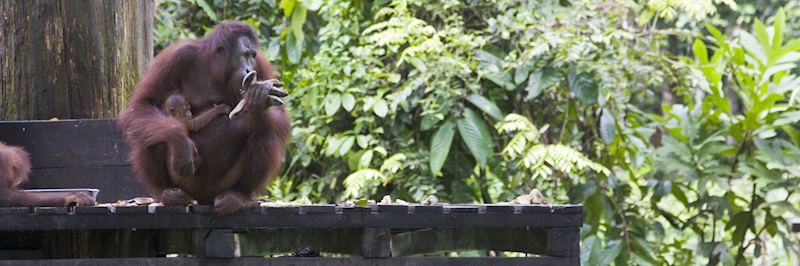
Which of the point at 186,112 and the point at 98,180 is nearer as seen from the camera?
the point at 186,112

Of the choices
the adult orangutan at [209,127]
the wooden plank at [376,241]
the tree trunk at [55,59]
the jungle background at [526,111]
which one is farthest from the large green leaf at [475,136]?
the wooden plank at [376,241]

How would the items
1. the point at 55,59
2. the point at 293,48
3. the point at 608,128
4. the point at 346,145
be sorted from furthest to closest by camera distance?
the point at 293,48, the point at 608,128, the point at 346,145, the point at 55,59

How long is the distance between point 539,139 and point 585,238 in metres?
0.61

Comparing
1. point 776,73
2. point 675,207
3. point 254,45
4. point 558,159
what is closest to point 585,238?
point 558,159

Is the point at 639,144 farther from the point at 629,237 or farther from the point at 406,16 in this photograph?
the point at 406,16

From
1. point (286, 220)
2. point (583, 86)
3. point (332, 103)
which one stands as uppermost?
point (583, 86)

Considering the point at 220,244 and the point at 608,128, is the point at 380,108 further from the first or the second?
the point at 220,244

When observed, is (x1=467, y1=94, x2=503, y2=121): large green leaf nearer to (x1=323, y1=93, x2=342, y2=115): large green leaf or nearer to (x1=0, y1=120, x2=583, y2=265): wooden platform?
(x1=323, y1=93, x2=342, y2=115): large green leaf

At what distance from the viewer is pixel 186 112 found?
10.7 ft

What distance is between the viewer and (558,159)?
17.9 feet

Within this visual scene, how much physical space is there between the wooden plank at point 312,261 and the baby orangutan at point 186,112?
60cm

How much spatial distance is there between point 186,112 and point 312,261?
0.74m

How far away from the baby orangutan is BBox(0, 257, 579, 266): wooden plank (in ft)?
1.97

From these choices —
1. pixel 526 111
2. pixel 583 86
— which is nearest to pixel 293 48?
pixel 526 111
